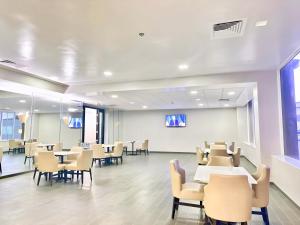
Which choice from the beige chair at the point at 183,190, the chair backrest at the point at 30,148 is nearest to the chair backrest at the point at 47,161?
the chair backrest at the point at 30,148

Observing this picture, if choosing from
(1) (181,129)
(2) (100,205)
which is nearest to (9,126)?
(2) (100,205)

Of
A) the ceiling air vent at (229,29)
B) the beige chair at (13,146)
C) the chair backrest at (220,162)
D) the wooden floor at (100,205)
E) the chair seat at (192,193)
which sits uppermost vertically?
the ceiling air vent at (229,29)

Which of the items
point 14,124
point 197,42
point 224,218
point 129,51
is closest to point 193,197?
point 224,218

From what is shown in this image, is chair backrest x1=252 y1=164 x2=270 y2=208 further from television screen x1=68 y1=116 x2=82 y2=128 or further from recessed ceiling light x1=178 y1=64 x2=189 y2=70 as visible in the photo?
television screen x1=68 y1=116 x2=82 y2=128

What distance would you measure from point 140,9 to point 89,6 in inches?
25.1

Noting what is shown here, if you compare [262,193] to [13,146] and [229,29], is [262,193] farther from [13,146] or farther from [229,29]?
[13,146]

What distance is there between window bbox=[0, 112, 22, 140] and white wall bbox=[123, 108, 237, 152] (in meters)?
8.33

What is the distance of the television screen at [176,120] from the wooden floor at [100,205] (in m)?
7.96

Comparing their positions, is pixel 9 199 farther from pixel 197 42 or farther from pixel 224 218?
pixel 197 42

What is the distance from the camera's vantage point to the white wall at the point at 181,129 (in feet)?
42.9

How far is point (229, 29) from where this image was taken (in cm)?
344

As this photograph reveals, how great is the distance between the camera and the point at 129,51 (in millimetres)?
4367

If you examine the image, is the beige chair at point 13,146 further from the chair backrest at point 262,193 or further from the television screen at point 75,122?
the chair backrest at point 262,193

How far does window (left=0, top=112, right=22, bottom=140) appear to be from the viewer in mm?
6623
